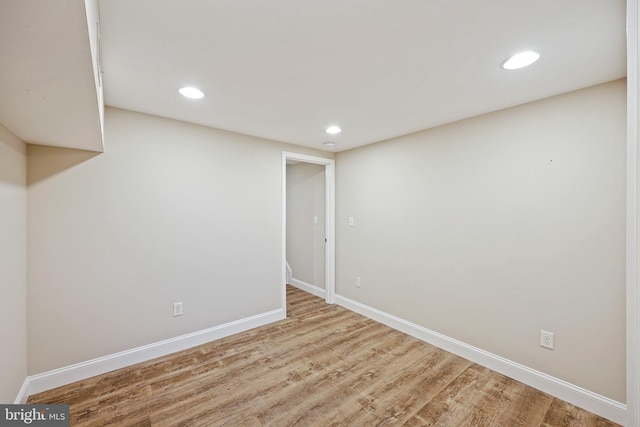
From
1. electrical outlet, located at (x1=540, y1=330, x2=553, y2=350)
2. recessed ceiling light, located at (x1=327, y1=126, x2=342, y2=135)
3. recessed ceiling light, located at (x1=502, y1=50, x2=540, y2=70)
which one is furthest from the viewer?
recessed ceiling light, located at (x1=327, y1=126, x2=342, y2=135)

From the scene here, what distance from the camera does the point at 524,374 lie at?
2168 mm

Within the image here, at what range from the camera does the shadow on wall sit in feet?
6.45

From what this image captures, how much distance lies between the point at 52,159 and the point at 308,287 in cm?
356

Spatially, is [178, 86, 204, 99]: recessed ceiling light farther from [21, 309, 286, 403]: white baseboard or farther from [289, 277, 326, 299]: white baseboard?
[289, 277, 326, 299]: white baseboard

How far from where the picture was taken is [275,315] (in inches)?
131

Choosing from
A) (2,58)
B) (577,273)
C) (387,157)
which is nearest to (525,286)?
(577,273)

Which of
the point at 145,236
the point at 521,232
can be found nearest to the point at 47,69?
the point at 145,236

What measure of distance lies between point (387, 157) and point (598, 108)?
5.93 ft

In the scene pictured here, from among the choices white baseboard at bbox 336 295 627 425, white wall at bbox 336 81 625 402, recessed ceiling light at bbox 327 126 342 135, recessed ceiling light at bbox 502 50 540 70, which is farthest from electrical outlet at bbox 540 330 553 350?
recessed ceiling light at bbox 327 126 342 135

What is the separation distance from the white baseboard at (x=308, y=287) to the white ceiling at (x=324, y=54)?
9.62ft

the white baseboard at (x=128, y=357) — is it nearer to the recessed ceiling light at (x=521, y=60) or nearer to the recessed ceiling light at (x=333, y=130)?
the recessed ceiling light at (x=333, y=130)

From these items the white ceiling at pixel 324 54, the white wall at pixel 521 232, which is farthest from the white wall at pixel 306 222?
the white ceiling at pixel 324 54

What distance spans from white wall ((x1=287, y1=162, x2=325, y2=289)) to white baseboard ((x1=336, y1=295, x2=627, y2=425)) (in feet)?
4.98

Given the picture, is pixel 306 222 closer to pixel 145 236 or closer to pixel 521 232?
pixel 145 236
